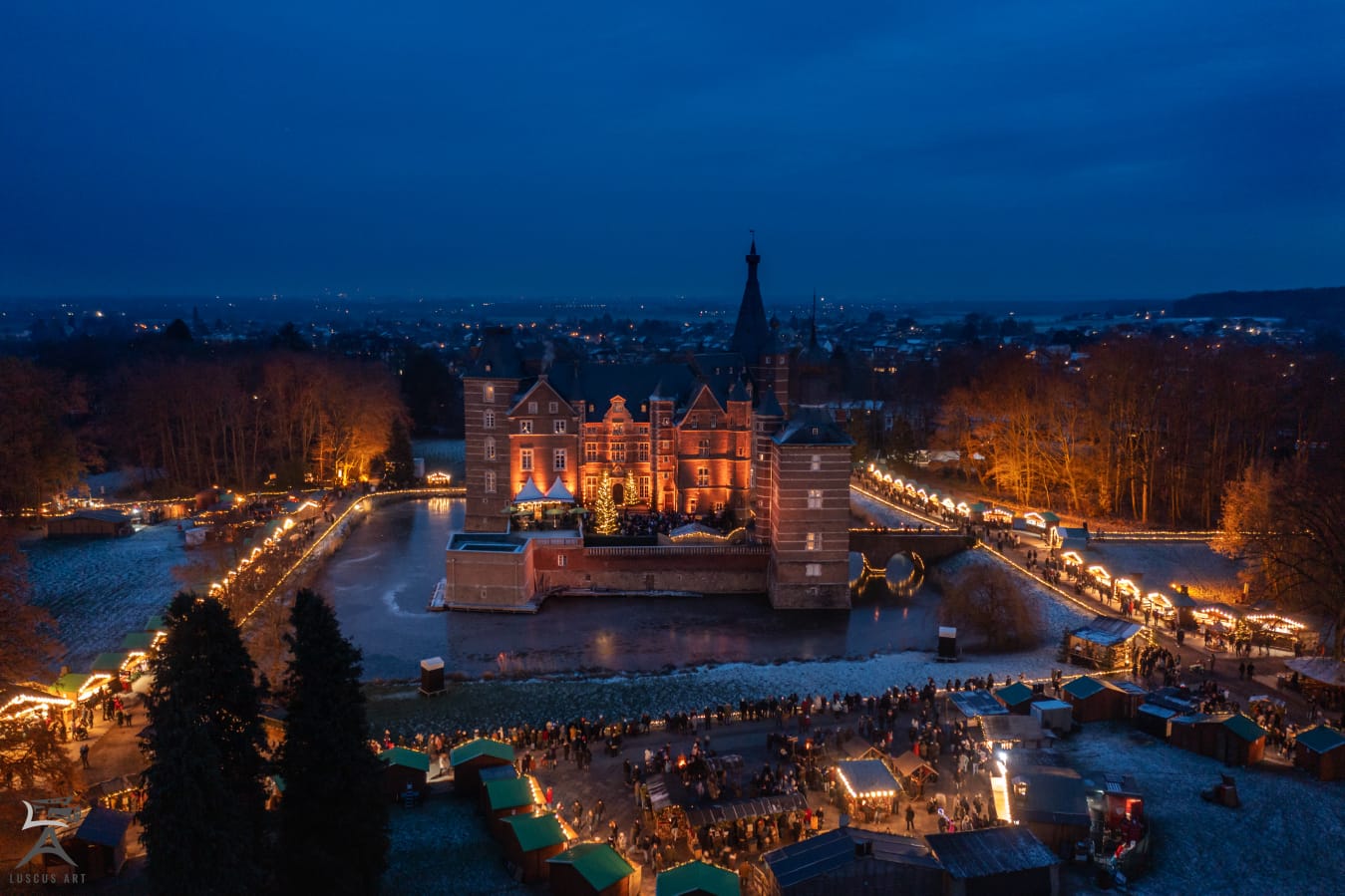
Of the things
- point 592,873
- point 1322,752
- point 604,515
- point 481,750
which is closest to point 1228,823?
point 1322,752

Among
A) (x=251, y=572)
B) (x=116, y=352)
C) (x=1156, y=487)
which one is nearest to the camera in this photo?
(x=251, y=572)

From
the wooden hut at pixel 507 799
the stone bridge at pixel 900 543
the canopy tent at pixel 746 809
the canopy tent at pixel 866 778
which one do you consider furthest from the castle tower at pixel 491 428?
the canopy tent at pixel 746 809

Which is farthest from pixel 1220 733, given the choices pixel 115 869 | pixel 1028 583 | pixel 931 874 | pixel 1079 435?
pixel 1079 435

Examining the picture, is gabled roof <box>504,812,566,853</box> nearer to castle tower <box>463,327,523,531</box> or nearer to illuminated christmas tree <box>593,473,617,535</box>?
illuminated christmas tree <box>593,473,617,535</box>

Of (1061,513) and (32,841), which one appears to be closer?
(32,841)

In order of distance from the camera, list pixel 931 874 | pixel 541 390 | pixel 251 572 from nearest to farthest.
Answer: pixel 931 874
pixel 251 572
pixel 541 390

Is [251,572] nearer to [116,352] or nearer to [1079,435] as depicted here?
[1079,435]

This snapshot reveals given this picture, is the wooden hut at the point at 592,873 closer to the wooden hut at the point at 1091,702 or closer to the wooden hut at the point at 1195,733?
the wooden hut at the point at 1091,702

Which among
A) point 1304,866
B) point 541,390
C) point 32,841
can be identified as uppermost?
point 541,390
